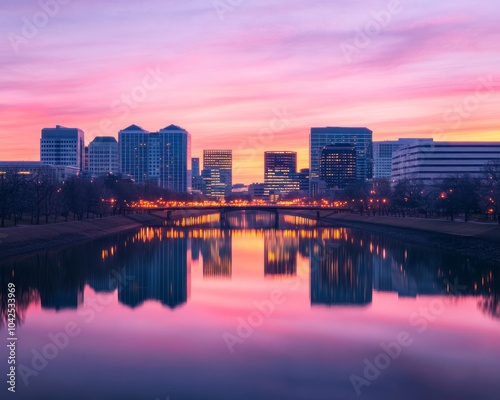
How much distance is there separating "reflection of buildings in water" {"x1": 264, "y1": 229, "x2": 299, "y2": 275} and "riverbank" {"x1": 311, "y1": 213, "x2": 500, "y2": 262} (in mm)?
14999

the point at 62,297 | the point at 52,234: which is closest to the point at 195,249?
the point at 52,234

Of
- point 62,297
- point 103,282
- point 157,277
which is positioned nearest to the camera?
point 62,297

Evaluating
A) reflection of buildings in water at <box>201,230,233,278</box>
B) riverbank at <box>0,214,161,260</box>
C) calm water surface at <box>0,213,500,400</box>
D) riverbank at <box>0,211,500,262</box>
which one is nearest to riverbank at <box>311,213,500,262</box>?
riverbank at <box>0,211,500,262</box>

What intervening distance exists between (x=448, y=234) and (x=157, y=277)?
132ft

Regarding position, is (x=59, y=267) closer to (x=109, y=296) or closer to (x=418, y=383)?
(x=109, y=296)

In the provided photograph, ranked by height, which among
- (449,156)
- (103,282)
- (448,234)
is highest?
(449,156)

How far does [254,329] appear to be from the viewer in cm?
3091

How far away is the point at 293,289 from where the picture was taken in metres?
44.1

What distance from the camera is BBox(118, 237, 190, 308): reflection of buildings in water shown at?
131 feet

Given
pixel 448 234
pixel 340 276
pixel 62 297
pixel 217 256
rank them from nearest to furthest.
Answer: pixel 62 297
pixel 340 276
pixel 217 256
pixel 448 234

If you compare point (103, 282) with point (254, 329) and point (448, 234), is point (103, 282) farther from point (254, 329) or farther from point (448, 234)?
point (448, 234)

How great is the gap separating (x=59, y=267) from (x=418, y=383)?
3641 centimetres

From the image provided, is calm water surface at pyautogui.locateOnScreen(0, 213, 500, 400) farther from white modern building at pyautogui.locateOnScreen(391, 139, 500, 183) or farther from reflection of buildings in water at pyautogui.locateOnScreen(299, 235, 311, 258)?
white modern building at pyautogui.locateOnScreen(391, 139, 500, 183)

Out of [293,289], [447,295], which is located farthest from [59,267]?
[447,295]
